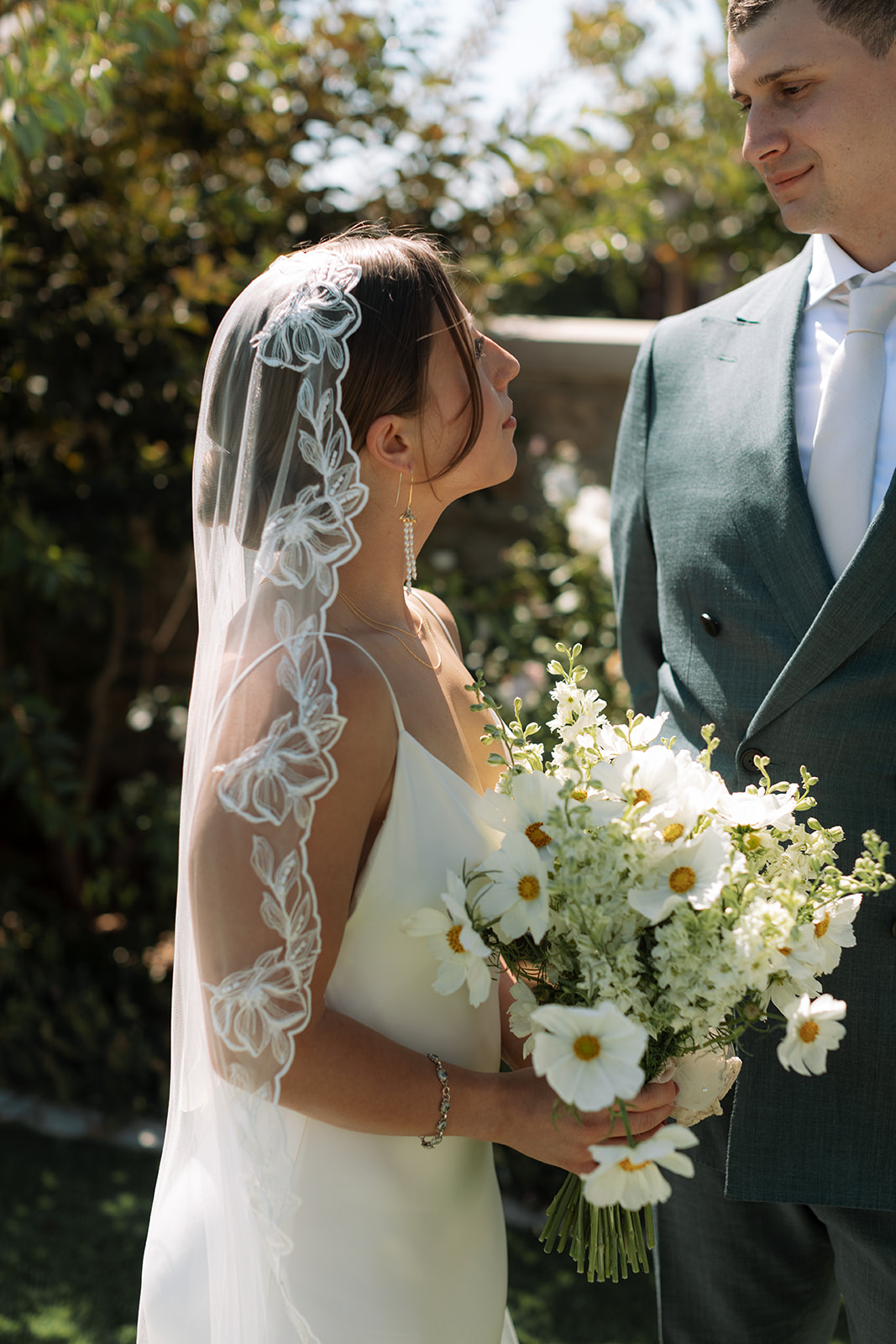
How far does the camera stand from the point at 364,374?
157 centimetres

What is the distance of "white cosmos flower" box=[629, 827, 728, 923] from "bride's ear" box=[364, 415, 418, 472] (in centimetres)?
67

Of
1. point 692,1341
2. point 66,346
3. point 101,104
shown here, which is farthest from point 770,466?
point 66,346

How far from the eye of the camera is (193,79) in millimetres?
4059

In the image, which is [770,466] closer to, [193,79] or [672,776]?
[672,776]

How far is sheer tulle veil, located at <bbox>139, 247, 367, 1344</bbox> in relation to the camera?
4.53ft

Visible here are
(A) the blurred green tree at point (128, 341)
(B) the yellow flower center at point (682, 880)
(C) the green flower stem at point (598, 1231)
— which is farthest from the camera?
(A) the blurred green tree at point (128, 341)

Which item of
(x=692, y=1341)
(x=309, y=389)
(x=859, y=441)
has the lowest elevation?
(x=692, y=1341)

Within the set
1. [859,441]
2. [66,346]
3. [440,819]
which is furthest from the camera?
[66,346]

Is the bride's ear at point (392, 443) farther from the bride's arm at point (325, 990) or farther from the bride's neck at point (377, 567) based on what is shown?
the bride's arm at point (325, 990)

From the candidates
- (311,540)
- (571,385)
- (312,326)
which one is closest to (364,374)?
(312,326)

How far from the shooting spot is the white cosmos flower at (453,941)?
4.63 ft

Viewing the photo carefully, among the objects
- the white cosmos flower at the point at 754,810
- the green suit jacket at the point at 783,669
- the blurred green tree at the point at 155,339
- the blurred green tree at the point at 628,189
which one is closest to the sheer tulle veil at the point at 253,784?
the white cosmos flower at the point at 754,810

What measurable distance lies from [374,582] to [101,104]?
218 cm

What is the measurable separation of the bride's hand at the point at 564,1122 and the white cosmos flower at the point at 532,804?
343mm
